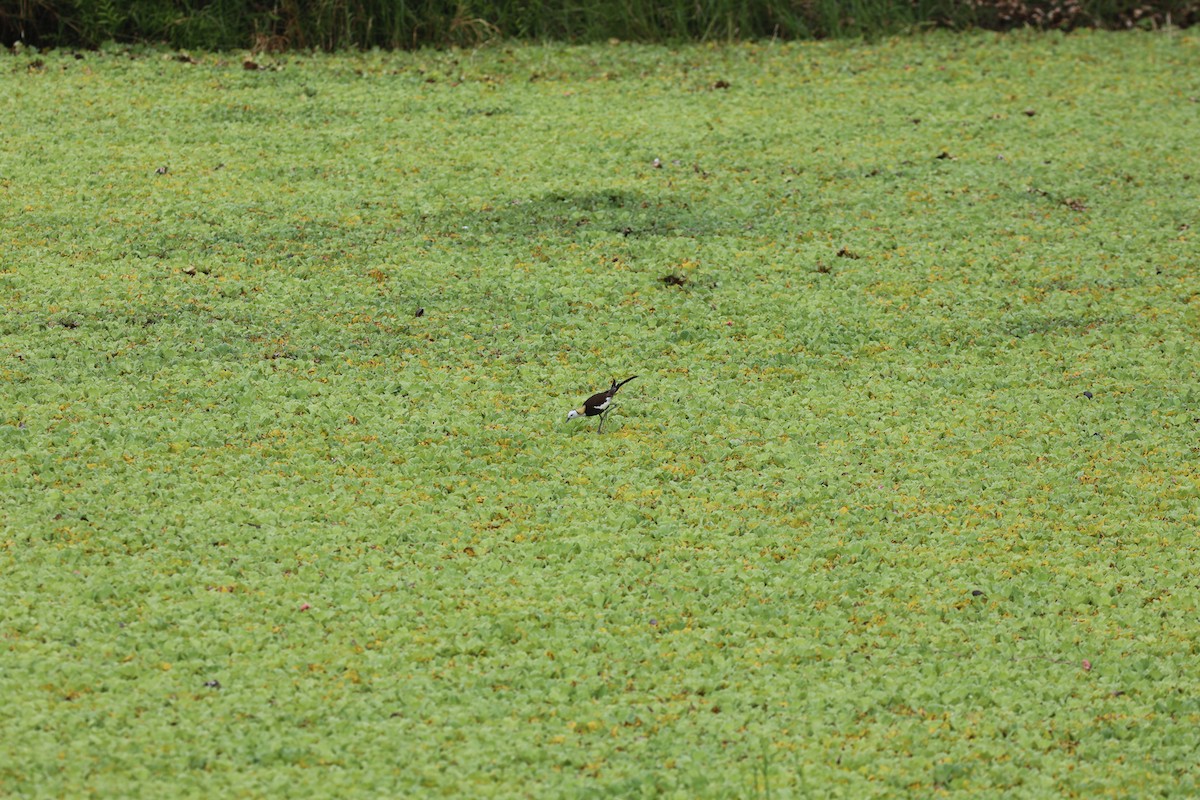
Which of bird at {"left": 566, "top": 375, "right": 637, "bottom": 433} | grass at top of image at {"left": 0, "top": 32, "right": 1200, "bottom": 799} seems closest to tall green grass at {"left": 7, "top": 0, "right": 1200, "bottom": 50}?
grass at top of image at {"left": 0, "top": 32, "right": 1200, "bottom": 799}

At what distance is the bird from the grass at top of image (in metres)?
0.03

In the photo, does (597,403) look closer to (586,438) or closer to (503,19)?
(586,438)

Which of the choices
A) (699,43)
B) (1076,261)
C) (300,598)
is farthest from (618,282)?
(699,43)

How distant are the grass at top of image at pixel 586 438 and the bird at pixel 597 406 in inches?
1.2

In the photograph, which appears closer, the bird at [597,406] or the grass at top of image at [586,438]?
the grass at top of image at [586,438]

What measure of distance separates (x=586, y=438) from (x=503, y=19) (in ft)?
11.8

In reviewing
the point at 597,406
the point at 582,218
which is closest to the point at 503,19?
the point at 582,218

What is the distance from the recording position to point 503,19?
6.52 meters

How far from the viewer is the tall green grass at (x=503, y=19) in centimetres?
608

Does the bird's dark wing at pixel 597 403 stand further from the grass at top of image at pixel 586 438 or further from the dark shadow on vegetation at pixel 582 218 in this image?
the dark shadow on vegetation at pixel 582 218

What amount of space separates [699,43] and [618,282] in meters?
2.68

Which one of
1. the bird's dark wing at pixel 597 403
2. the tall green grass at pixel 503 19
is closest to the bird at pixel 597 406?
the bird's dark wing at pixel 597 403

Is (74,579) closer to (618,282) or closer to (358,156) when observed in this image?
(618,282)

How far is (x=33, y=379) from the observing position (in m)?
3.55
